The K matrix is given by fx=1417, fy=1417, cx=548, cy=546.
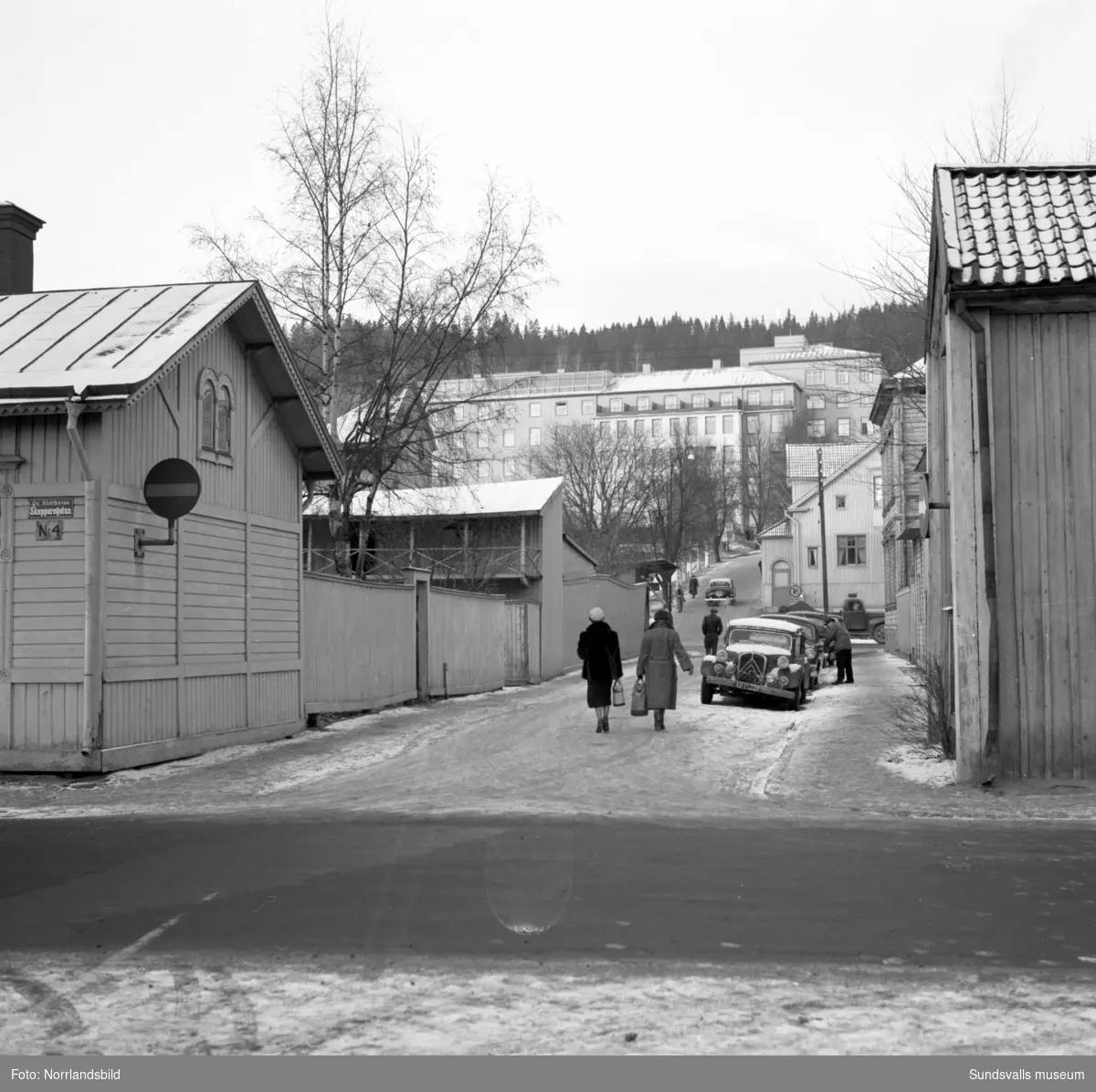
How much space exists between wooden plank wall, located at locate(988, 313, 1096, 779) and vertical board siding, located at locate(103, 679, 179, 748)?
29.2 feet

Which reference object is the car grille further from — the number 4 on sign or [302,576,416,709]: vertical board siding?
the number 4 on sign

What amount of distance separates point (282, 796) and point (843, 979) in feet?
27.3

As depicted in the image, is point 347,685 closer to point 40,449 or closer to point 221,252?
point 40,449

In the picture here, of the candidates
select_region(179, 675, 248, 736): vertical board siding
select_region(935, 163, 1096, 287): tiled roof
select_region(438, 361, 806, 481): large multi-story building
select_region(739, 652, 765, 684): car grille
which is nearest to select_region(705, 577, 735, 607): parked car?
select_region(438, 361, 806, 481): large multi-story building

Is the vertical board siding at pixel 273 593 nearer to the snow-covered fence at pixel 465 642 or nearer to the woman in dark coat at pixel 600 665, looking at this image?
the woman in dark coat at pixel 600 665

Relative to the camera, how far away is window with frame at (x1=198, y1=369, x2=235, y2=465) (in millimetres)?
17234

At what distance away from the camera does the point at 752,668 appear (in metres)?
23.3

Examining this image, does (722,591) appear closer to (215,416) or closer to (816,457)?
(816,457)

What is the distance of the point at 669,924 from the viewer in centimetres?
726

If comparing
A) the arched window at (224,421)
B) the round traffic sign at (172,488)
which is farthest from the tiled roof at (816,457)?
the round traffic sign at (172,488)

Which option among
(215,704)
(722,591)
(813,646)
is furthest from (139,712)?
(722,591)

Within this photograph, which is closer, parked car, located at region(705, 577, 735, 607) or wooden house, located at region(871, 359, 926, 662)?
wooden house, located at region(871, 359, 926, 662)

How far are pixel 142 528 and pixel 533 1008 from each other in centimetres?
1095
